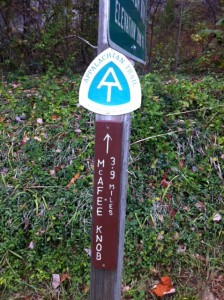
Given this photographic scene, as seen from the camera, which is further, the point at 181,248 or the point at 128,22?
the point at 181,248

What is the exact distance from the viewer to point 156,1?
8.48m

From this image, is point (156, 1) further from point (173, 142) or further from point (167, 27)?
point (173, 142)

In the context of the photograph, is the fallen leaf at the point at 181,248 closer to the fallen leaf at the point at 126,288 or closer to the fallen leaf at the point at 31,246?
the fallen leaf at the point at 126,288

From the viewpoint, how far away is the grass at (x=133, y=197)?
3254 mm

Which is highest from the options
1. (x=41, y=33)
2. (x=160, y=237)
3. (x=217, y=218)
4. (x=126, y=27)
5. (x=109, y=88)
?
(x=41, y=33)

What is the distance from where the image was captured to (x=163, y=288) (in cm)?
315

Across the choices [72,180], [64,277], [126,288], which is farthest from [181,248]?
[72,180]

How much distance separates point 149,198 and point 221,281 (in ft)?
3.14

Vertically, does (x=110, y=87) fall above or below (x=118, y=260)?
above

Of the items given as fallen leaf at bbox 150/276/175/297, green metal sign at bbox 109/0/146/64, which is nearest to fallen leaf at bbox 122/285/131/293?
fallen leaf at bbox 150/276/175/297

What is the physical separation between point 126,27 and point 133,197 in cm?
214

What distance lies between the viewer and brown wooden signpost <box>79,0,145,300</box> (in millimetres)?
1701

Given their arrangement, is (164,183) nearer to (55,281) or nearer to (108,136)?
(55,281)

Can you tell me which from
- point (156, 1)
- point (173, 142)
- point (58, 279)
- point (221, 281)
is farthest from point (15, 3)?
point (221, 281)
